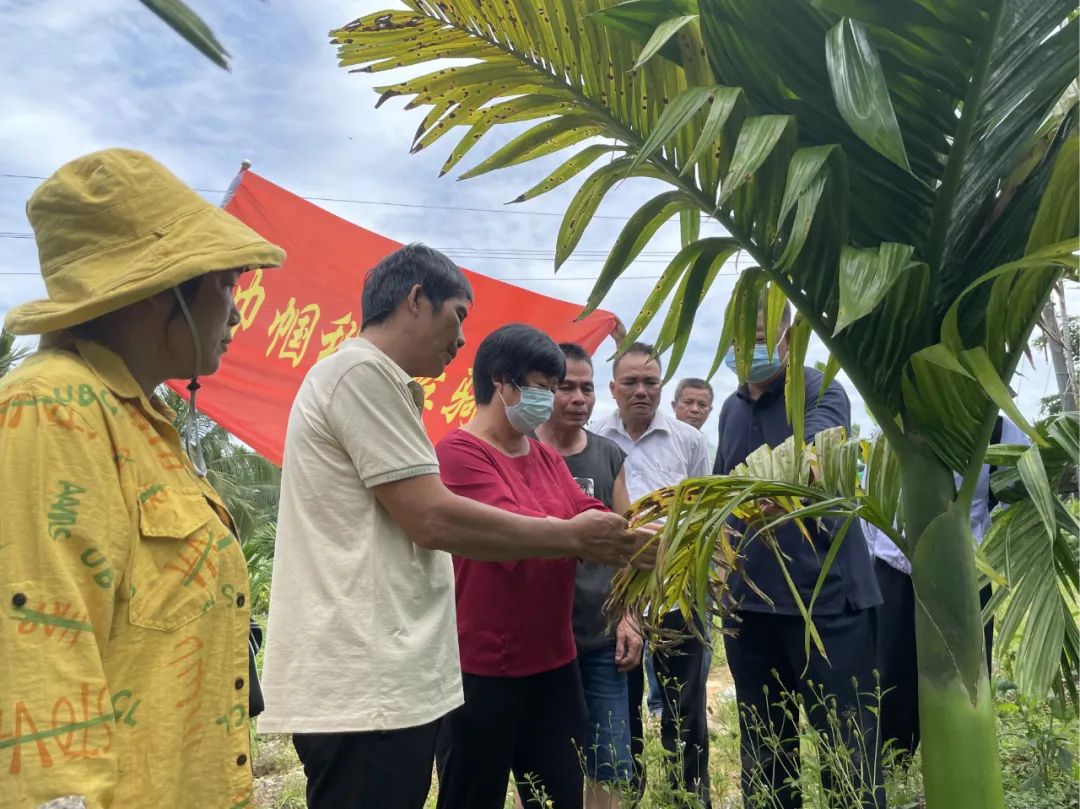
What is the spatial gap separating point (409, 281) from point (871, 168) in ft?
3.61

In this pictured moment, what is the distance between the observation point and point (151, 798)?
120cm


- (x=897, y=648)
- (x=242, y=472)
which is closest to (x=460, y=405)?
(x=897, y=648)

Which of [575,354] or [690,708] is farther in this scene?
[575,354]

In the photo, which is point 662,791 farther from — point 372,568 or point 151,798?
point 151,798

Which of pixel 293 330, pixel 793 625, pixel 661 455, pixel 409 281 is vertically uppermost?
pixel 293 330

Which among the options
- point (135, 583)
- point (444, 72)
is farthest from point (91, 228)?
point (444, 72)

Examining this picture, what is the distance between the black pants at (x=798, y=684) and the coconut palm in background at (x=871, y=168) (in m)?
0.92

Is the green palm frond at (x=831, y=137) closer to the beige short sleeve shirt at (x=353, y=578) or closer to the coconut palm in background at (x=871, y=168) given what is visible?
the coconut palm in background at (x=871, y=168)

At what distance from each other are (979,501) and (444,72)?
248 cm

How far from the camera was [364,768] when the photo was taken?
6.22 feet

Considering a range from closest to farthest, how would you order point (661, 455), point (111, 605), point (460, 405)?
point (111, 605)
point (661, 455)
point (460, 405)

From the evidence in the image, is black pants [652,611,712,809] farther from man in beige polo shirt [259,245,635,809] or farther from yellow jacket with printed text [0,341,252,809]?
yellow jacket with printed text [0,341,252,809]

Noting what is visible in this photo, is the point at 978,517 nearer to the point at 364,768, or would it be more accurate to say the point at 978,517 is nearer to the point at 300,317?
the point at 364,768

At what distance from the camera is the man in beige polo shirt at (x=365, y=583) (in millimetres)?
1899
